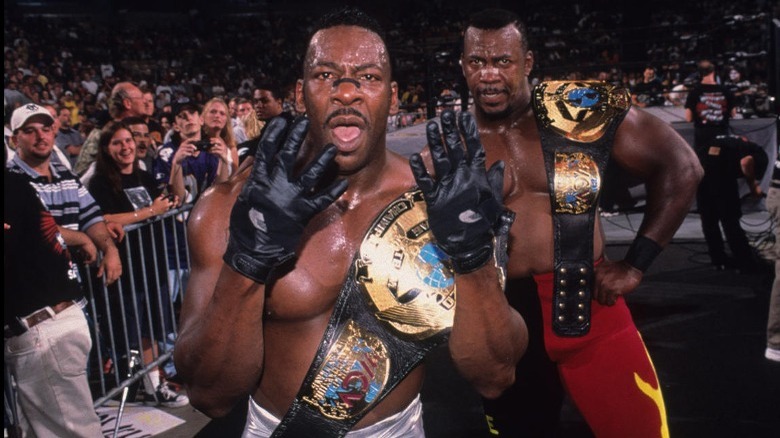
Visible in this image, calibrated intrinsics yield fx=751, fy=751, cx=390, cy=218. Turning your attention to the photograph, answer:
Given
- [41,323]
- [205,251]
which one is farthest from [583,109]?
[41,323]

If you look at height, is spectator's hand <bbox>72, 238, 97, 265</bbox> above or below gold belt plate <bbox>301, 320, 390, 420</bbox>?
below

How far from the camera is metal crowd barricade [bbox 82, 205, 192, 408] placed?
12.9ft

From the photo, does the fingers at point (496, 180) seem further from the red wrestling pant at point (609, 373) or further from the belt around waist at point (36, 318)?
the belt around waist at point (36, 318)

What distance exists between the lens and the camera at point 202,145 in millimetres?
4824

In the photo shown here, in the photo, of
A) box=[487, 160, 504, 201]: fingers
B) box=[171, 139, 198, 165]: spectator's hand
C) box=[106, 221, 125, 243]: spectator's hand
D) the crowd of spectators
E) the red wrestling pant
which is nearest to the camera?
box=[487, 160, 504, 201]: fingers

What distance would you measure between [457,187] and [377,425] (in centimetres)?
70

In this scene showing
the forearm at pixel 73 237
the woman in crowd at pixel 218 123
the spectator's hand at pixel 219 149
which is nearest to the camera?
the forearm at pixel 73 237

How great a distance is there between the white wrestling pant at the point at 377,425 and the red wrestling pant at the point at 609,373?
36.4 inches

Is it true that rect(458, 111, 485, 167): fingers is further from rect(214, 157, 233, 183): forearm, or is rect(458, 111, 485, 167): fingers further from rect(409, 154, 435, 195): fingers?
rect(214, 157, 233, 183): forearm

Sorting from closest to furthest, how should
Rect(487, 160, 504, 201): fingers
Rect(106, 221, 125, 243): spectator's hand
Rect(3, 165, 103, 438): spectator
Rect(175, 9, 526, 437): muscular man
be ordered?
Rect(487, 160, 504, 201): fingers → Rect(175, 9, 526, 437): muscular man → Rect(3, 165, 103, 438): spectator → Rect(106, 221, 125, 243): spectator's hand

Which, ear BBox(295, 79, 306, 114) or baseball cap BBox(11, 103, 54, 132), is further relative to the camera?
baseball cap BBox(11, 103, 54, 132)

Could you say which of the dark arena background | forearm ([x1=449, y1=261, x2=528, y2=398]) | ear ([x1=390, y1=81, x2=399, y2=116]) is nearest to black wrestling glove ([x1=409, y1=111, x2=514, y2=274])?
forearm ([x1=449, y1=261, x2=528, y2=398])

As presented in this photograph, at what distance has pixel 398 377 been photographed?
5.79ft

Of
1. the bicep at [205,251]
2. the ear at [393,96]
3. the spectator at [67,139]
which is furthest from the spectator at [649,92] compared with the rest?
the bicep at [205,251]
